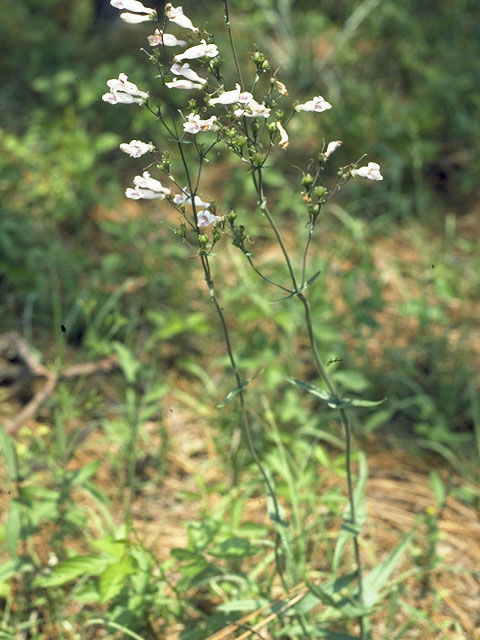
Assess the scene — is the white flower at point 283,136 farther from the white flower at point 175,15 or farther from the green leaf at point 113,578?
the green leaf at point 113,578

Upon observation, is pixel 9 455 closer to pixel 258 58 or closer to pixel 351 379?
pixel 351 379

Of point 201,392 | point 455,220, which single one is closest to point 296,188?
point 455,220

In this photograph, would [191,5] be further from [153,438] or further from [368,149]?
[153,438]

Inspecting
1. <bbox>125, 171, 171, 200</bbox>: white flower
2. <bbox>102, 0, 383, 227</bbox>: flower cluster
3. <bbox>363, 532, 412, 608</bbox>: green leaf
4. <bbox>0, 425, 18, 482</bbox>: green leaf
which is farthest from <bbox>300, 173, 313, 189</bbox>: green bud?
<bbox>0, 425, 18, 482</bbox>: green leaf

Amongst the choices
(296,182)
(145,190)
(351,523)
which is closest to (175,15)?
(145,190)

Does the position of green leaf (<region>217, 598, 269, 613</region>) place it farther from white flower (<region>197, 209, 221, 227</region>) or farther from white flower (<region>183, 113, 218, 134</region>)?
white flower (<region>183, 113, 218, 134</region>)
